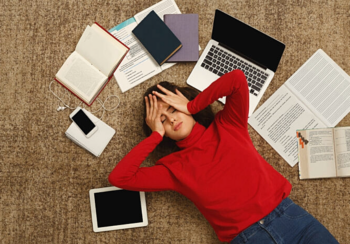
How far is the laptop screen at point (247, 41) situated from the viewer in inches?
50.1

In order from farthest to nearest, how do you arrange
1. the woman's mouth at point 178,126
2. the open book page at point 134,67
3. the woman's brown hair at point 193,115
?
1. the open book page at point 134,67
2. the woman's brown hair at point 193,115
3. the woman's mouth at point 178,126

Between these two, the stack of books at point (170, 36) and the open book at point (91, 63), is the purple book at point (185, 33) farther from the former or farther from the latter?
the open book at point (91, 63)

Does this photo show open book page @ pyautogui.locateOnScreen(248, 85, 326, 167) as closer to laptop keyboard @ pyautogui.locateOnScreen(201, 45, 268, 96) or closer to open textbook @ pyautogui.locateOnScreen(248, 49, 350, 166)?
open textbook @ pyautogui.locateOnScreen(248, 49, 350, 166)

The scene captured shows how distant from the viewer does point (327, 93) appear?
1.37m

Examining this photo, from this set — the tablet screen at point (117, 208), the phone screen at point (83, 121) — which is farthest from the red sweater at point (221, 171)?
the phone screen at point (83, 121)

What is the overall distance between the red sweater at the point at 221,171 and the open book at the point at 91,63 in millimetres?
379

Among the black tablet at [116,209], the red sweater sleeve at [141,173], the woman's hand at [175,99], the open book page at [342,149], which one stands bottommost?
the black tablet at [116,209]

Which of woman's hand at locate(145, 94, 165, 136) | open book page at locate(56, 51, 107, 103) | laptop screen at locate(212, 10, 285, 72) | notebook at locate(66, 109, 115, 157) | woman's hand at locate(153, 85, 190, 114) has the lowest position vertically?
notebook at locate(66, 109, 115, 157)

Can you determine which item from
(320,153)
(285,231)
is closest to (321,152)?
(320,153)

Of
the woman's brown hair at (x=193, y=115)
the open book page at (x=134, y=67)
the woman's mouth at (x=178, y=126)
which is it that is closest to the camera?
the woman's mouth at (x=178, y=126)

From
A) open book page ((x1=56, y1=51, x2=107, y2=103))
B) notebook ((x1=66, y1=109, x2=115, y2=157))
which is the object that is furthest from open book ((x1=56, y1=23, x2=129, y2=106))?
notebook ((x1=66, y1=109, x2=115, y2=157))

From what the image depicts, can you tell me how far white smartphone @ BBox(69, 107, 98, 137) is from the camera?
4.37ft

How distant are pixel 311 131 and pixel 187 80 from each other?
61 cm

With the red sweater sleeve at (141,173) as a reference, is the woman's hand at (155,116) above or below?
above
